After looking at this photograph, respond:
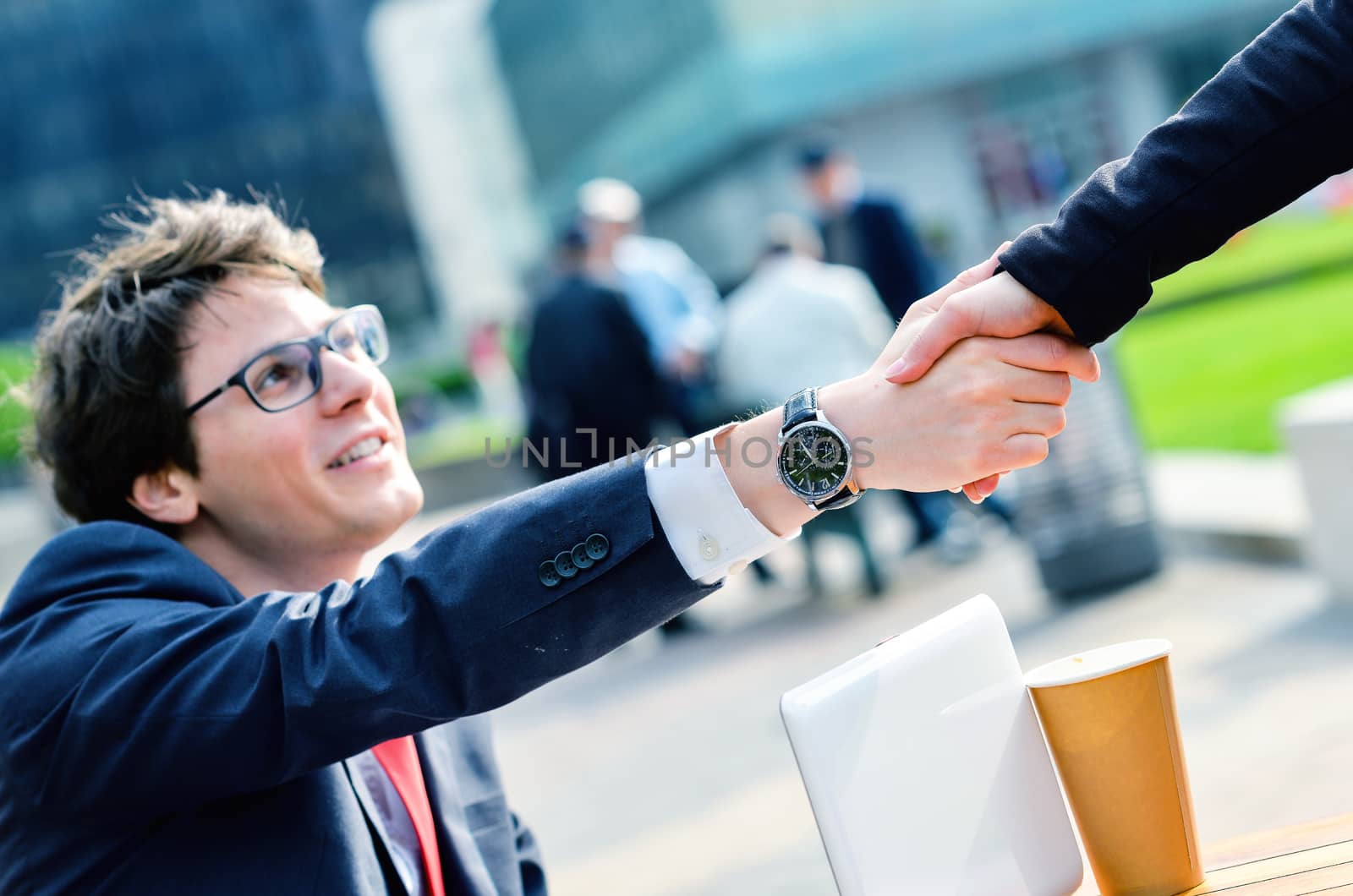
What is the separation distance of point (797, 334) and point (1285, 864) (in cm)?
601

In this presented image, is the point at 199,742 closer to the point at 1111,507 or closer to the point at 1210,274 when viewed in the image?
the point at 1111,507

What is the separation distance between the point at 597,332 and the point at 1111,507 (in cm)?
307

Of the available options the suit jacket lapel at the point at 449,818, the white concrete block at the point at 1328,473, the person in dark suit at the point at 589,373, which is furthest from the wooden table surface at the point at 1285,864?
the person in dark suit at the point at 589,373

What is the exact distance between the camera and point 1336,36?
1.65 meters

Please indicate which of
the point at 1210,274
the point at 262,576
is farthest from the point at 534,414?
the point at 1210,274

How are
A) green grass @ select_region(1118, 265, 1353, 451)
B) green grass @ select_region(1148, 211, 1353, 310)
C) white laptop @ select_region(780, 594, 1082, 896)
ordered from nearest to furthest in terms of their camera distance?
white laptop @ select_region(780, 594, 1082, 896)
green grass @ select_region(1118, 265, 1353, 451)
green grass @ select_region(1148, 211, 1353, 310)

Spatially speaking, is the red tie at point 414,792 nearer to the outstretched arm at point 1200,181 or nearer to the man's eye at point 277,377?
the man's eye at point 277,377

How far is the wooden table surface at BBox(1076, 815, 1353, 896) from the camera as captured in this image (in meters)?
1.32

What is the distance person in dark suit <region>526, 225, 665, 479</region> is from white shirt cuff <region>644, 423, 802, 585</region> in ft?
19.5

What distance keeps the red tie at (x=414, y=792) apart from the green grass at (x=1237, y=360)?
492 centimetres

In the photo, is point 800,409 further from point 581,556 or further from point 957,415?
point 581,556

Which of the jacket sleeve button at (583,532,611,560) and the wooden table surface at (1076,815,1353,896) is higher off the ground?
the jacket sleeve button at (583,532,611,560)

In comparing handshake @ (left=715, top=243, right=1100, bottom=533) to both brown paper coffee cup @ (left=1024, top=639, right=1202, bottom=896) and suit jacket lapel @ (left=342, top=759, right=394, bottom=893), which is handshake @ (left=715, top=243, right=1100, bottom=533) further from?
suit jacket lapel @ (left=342, top=759, right=394, bottom=893)

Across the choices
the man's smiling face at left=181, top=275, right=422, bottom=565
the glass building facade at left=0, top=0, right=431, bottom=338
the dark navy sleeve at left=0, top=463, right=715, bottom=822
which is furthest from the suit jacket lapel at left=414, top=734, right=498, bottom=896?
the glass building facade at left=0, top=0, right=431, bottom=338
